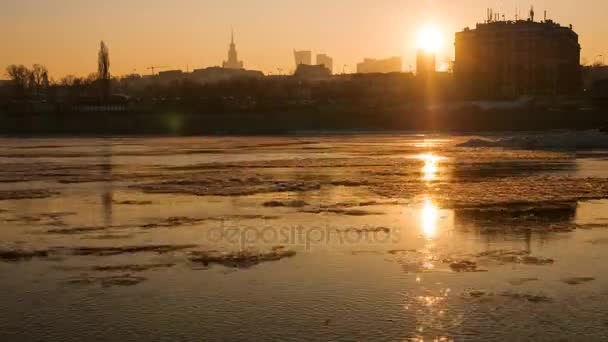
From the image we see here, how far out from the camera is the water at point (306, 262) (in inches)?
381

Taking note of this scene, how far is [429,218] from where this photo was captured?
1862cm

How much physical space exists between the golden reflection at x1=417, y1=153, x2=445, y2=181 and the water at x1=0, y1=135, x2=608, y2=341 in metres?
3.58

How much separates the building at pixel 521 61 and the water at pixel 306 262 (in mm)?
126526

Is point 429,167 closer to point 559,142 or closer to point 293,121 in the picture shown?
point 559,142

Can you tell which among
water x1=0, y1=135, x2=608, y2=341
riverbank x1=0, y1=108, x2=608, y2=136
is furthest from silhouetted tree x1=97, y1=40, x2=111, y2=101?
water x1=0, y1=135, x2=608, y2=341

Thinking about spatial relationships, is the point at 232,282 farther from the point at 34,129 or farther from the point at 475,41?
the point at 475,41

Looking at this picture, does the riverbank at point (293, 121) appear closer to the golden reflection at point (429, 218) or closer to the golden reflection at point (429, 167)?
the golden reflection at point (429, 167)

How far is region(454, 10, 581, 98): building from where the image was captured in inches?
5837

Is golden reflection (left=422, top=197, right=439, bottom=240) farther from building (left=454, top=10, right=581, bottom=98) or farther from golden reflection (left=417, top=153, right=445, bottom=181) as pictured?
building (left=454, top=10, right=581, bottom=98)

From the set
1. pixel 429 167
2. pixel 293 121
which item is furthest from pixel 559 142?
pixel 293 121

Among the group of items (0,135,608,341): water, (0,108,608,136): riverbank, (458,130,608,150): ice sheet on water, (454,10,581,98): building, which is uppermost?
(454,10,581,98): building

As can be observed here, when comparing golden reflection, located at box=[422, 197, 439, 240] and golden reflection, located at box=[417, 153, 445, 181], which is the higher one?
golden reflection, located at box=[417, 153, 445, 181]

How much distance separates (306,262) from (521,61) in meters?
145

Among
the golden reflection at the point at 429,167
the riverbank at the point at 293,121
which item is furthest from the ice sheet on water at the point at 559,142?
the riverbank at the point at 293,121
